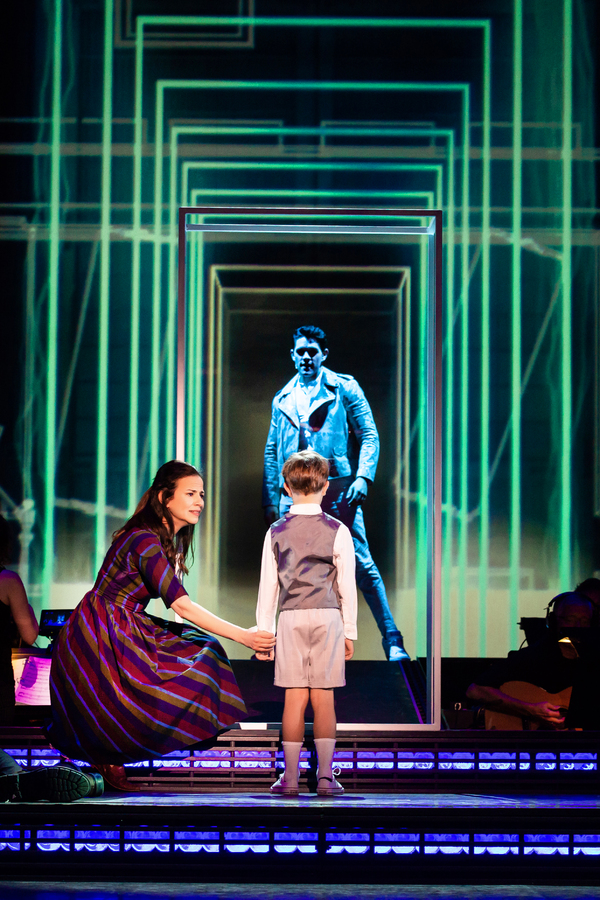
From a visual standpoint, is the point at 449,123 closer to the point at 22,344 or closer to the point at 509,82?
the point at 509,82

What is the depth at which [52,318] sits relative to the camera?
213 inches

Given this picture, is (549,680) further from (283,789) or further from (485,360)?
(485,360)

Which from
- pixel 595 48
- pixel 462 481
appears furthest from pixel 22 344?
pixel 595 48

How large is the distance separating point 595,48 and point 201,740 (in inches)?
182

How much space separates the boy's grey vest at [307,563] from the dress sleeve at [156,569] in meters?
0.35

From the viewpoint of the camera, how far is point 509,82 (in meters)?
5.43

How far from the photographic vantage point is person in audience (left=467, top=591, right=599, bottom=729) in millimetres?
3406

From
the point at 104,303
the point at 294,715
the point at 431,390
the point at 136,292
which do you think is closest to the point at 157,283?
the point at 136,292

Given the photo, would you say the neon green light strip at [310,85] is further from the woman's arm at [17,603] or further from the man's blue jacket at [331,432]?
the woman's arm at [17,603]

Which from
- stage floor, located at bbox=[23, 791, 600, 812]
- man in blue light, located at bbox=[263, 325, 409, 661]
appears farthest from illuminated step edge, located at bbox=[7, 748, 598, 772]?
man in blue light, located at bbox=[263, 325, 409, 661]

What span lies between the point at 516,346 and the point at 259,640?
3099 mm

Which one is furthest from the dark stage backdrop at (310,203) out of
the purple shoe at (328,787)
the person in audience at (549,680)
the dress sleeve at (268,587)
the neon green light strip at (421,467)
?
the purple shoe at (328,787)

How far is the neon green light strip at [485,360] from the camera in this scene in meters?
5.40

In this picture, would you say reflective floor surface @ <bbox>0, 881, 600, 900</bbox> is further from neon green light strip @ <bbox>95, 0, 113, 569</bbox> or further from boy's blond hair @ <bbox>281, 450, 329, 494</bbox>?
neon green light strip @ <bbox>95, 0, 113, 569</bbox>
